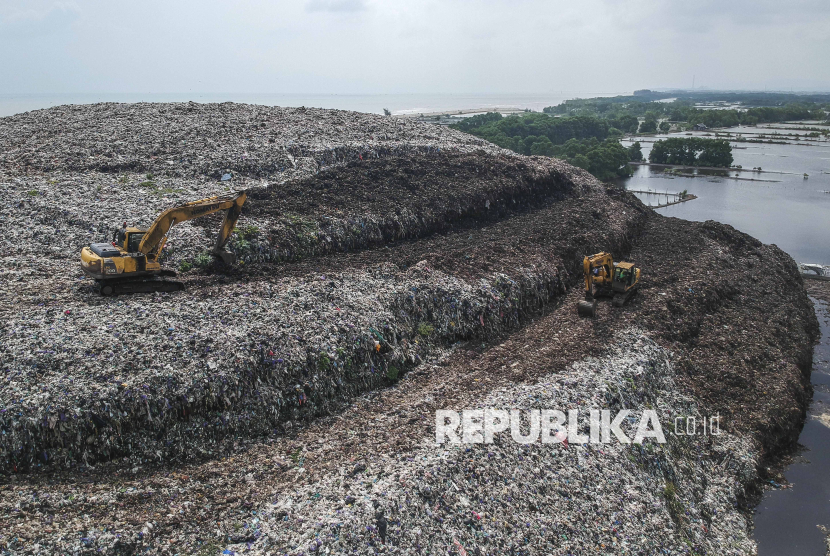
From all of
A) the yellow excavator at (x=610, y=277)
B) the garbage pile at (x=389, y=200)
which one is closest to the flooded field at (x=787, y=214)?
the yellow excavator at (x=610, y=277)

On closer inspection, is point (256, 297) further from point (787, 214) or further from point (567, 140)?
point (567, 140)

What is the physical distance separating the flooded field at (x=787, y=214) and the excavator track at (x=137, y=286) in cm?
1460

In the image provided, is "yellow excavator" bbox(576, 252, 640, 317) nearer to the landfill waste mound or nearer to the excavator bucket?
the landfill waste mound

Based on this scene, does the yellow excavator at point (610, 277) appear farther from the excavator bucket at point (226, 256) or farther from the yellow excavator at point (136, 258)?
the yellow excavator at point (136, 258)

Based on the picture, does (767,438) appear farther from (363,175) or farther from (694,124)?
(694,124)

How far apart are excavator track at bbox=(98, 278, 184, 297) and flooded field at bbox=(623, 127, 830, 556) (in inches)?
575

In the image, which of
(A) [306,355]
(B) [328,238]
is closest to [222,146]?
(B) [328,238]

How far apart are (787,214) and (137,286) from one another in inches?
1983

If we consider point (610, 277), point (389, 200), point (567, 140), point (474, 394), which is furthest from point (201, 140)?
point (567, 140)

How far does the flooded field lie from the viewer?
36.0ft

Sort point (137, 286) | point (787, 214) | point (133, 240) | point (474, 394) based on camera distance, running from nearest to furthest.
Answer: point (474, 394) → point (137, 286) → point (133, 240) → point (787, 214)

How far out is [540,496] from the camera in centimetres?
925

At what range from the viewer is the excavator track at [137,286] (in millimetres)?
12211

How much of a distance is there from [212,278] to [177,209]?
7.28 ft
